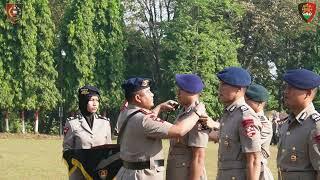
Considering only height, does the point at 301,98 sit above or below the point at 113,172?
above

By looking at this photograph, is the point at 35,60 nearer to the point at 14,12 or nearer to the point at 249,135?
the point at 14,12

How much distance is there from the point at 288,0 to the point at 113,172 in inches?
1626

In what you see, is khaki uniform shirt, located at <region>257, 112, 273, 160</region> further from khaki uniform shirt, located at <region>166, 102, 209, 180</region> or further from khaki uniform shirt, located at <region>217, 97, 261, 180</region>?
khaki uniform shirt, located at <region>217, 97, 261, 180</region>

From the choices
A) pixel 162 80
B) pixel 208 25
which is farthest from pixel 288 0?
pixel 162 80

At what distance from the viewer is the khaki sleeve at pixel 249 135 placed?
6062 millimetres

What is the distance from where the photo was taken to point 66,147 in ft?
28.9

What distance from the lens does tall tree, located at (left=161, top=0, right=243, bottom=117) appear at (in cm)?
4622

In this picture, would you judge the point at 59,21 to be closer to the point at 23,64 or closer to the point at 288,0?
the point at 23,64

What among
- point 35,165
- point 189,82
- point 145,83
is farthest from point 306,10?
point 145,83

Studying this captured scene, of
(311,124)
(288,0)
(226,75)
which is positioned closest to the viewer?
(311,124)

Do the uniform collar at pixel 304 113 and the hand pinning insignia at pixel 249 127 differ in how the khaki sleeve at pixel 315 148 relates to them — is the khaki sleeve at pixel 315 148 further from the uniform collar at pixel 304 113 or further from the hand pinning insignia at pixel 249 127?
the hand pinning insignia at pixel 249 127

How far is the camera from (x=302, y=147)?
568cm

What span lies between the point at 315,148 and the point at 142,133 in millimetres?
1605

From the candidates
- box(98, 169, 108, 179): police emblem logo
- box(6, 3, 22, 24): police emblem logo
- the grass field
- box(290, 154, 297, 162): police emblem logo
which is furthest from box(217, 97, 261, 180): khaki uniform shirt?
box(6, 3, 22, 24): police emblem logo
